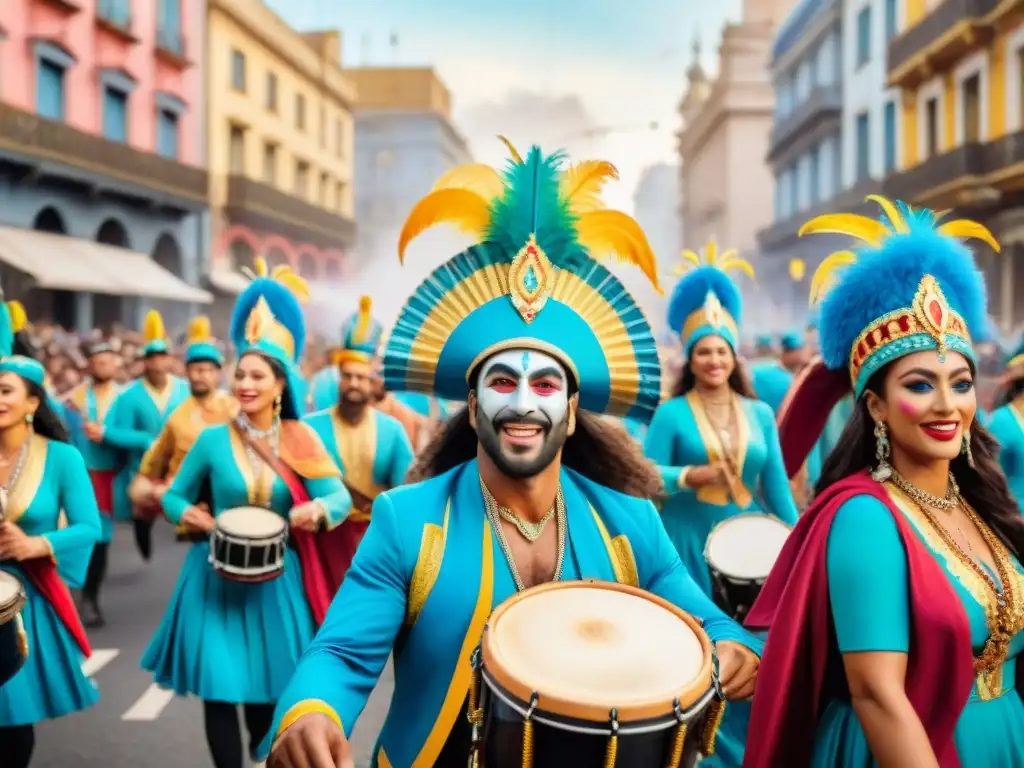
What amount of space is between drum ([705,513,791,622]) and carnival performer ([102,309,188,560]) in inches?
212

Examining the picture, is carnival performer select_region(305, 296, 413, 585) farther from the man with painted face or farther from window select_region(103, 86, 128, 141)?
window select_region(103, 86, 128, 141)

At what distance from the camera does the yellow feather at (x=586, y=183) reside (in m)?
2.71

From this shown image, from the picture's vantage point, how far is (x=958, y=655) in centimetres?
239

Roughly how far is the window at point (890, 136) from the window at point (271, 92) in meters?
17.5

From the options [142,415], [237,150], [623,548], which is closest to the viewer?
[623,548]

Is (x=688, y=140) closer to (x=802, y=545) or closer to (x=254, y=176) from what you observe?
(x=254, y=176)

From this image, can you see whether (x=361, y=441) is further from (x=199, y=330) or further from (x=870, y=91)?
(x=870, y=91)

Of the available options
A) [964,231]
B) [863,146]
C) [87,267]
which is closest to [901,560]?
[964,231]

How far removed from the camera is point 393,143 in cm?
4291

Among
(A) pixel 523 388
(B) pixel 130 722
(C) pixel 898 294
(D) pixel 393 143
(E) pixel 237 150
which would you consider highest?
(D) pixel 393 143

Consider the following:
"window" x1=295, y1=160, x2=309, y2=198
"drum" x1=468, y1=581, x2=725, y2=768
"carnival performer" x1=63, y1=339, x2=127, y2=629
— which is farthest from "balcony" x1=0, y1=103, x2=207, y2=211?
"drum" x1=468, y1=581, x2=725, y2=768

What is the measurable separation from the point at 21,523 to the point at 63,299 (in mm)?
18272

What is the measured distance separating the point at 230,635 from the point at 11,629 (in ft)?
3.35

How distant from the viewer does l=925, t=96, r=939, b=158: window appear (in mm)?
20788
